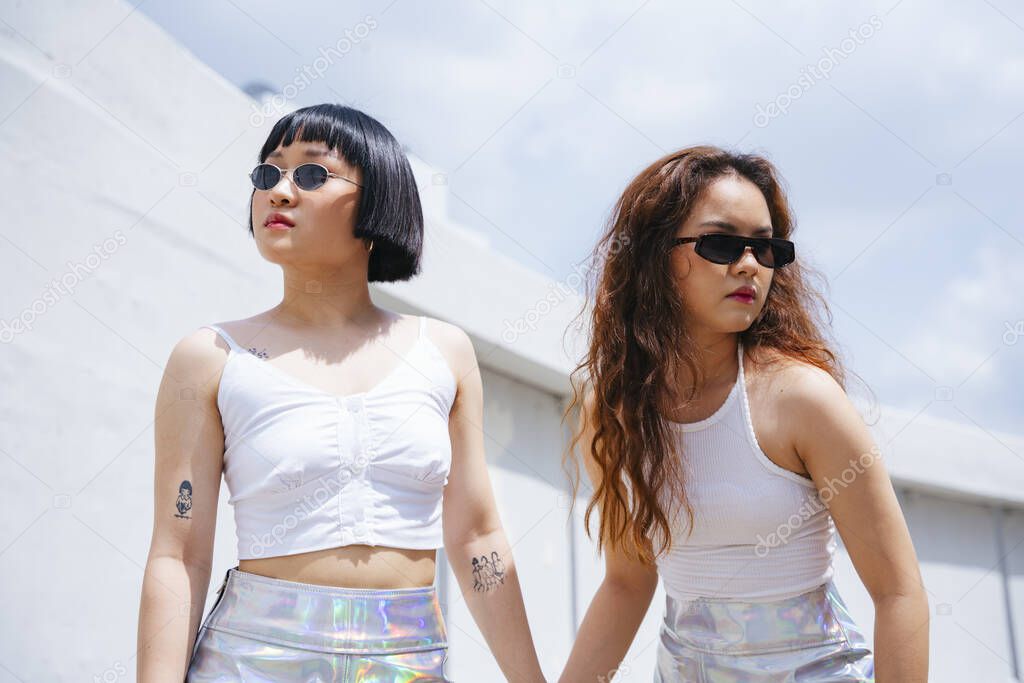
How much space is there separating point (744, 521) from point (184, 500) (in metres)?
1.23

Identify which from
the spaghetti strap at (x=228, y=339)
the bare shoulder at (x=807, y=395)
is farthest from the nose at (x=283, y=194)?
the bare shoulder at (x=807, y=395)

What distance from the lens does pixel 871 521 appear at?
7.27 feet

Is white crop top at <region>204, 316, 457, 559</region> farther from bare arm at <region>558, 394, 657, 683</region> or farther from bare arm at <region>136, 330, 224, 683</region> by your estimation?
bare arm at <region>558, 394, 657, 683</region>

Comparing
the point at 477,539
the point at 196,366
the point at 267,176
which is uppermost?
the point at 267,176

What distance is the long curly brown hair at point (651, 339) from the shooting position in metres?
2.50

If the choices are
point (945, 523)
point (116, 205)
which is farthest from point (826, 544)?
point (945, 523)

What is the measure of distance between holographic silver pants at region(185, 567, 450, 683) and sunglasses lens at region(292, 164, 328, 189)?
90 centimetres

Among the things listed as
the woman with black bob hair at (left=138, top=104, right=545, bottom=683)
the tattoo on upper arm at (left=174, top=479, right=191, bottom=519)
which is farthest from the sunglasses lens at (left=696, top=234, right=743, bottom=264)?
the tattoo on upper arm at (left=174, top=479, right=191, bottom=519)

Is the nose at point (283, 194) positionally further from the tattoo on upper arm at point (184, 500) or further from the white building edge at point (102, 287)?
the white building edge at point (102, 287)

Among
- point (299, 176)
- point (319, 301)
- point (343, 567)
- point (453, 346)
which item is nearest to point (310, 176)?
point (299, 176)

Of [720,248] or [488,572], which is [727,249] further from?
[488,572]

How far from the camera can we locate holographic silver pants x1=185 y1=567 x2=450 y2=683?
2.14m

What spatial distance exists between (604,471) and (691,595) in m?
0.37

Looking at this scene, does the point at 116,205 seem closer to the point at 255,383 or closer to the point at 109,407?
the point at 109,407
